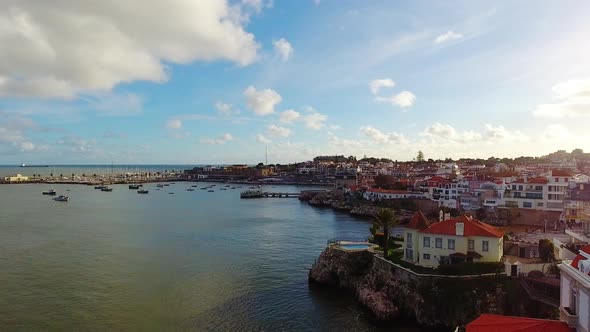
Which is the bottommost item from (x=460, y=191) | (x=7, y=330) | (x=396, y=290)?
(x=7, y=330)

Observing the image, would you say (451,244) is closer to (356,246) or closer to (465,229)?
(465,229)

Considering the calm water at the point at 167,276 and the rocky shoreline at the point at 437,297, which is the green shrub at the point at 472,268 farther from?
the calm water at the point at 167,276

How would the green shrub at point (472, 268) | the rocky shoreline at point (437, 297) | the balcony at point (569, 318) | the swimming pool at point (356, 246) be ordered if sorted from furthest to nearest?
the swimming pool at point (356, 246) < the green shrub at point (472, 268) < the rocky shoreline at point (437, 297) < the balcony at point (569, 318)

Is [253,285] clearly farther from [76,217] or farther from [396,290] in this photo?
[76,217]

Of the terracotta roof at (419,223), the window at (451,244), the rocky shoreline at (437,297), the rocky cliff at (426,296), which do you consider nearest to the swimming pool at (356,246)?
the rocky cliff at (426,296)

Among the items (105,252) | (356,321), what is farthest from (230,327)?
(105,252)

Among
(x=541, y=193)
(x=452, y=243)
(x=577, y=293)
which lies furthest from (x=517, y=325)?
(x=541, y=193)
